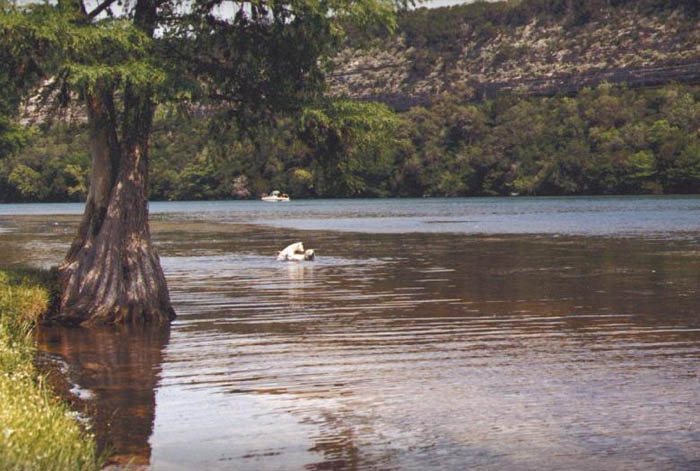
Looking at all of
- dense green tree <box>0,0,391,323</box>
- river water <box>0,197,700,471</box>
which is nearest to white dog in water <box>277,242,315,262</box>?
river water <box>0,197,700,471</box>

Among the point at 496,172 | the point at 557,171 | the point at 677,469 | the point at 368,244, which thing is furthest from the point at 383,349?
the point at 496,172

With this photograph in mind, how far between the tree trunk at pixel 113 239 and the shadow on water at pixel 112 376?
498 mm

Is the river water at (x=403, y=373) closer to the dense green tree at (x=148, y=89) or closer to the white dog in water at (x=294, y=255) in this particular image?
the dense green tree at (x=148, y=89)

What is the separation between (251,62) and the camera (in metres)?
22.3

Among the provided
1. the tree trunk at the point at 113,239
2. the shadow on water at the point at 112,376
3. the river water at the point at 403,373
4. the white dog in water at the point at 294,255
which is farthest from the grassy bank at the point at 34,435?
the white dog in water at the point at 294,255

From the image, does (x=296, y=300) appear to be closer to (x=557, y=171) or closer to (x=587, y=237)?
(x=587, y=237)

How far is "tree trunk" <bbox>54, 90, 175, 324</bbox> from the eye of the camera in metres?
21.8

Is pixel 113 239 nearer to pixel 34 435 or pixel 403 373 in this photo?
pixel 403 373

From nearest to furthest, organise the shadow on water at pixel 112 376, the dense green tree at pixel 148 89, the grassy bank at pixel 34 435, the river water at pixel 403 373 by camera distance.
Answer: the grassy bank at pixel 34 435, the river water at pixel 403 373, the shadow on water at pixel 112 376, the dense green tree at pixel 148 89

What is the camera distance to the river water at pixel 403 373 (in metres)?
12.3

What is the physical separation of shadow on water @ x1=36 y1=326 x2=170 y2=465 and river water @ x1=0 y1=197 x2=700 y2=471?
44mm

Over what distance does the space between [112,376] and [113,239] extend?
208 inches

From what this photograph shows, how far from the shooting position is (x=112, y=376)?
17.0 meters

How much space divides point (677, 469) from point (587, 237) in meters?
49.9
